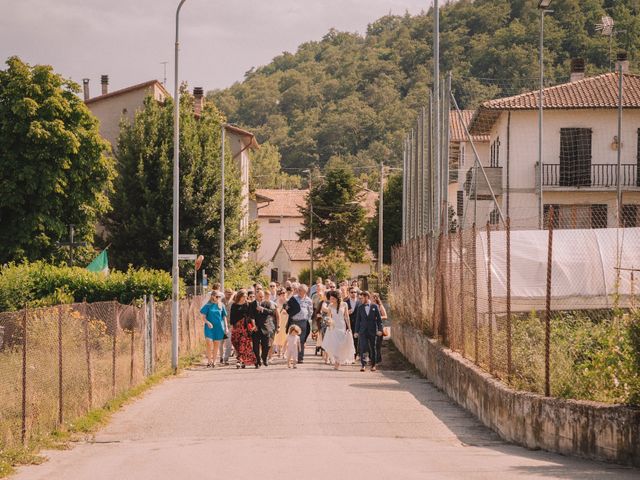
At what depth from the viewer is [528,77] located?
74.4 meters

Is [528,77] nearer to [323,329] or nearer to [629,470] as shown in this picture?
[323,329]

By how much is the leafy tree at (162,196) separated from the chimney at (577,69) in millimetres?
19789

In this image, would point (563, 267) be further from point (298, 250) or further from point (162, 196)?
point (298, 250)

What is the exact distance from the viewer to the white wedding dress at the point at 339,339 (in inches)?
991

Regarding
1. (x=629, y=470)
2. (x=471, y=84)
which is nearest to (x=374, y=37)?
(x=471, y=84)

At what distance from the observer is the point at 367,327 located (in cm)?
2461

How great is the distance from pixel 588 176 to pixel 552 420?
34.9 metres

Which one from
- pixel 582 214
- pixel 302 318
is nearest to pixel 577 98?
pixel 582 214

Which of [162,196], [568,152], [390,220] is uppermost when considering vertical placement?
[568,152]

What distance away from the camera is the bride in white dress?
82.6 feet

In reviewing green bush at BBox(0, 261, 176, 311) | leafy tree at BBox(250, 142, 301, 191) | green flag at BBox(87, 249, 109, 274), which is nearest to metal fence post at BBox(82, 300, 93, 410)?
green bush at BBox(0, 261, 176, 311)

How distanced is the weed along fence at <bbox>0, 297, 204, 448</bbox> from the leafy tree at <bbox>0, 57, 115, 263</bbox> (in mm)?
25072

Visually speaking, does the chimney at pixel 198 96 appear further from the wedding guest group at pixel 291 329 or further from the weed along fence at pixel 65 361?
the weed along fence at pixel 65 361

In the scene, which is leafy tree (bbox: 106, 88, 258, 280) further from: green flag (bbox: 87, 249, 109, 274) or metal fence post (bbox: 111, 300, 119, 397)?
metal fence post (bbox: 111, 300, 119, 397)
